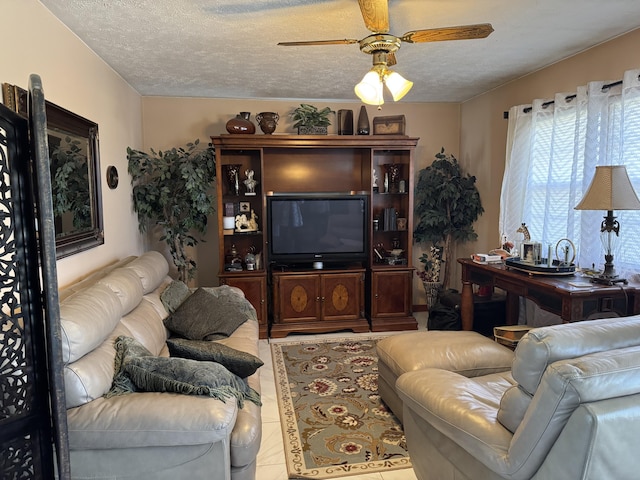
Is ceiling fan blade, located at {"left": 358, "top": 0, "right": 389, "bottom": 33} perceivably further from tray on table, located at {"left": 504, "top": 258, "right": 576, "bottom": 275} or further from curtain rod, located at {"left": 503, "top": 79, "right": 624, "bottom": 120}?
→ tray on table, located at {"left": 504, "top": 258, "right": 576, "bottom": 275}

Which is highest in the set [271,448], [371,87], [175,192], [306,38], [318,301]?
[306,38]

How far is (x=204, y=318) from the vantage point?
10.0 ft

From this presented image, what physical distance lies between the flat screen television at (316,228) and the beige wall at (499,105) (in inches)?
52.2

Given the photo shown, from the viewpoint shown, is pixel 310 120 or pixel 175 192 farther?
pixel 310 120

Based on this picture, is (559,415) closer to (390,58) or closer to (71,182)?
(390,58)

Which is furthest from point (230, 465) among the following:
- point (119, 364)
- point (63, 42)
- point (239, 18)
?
point (63, 42)

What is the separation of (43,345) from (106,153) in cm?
243

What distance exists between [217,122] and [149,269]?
2.11 m

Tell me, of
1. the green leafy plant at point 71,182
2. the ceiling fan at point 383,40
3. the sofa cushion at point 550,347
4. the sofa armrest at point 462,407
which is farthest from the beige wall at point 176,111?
the sofa cushion at point 550,347

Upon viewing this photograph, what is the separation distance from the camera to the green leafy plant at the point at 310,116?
14.3ft

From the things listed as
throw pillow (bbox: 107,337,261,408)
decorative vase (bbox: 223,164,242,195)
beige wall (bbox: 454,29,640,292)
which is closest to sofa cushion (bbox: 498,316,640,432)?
throw pillow (bbox: 107,337,261,408)

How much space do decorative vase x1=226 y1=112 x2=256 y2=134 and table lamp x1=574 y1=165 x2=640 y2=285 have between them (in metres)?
2.96

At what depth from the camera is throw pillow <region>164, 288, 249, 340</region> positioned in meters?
2.97

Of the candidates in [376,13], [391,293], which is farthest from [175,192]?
[376,13]
